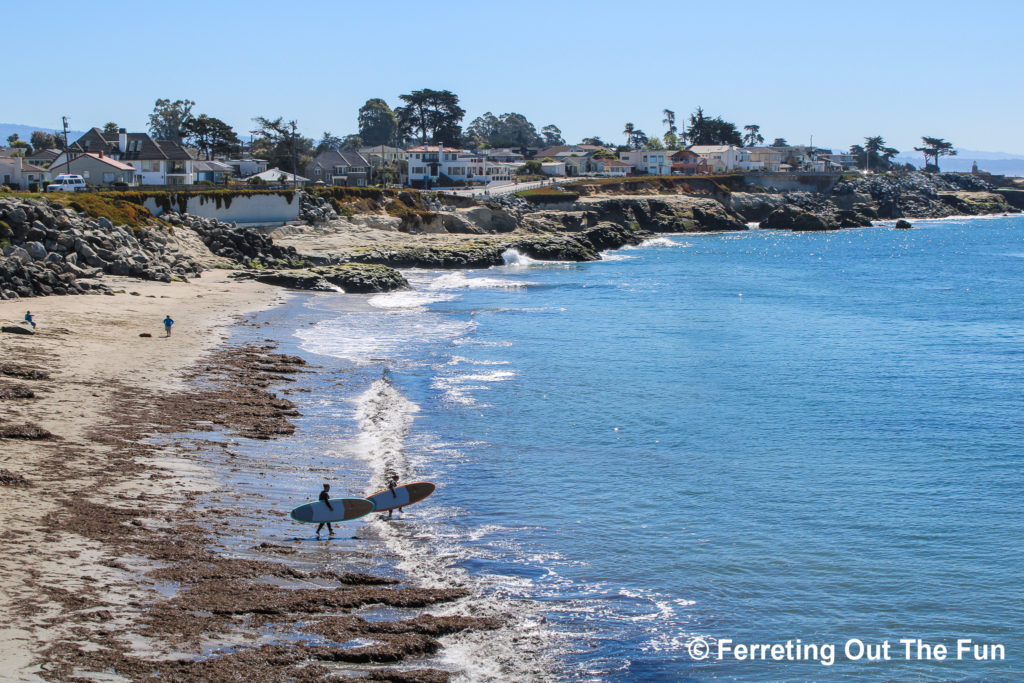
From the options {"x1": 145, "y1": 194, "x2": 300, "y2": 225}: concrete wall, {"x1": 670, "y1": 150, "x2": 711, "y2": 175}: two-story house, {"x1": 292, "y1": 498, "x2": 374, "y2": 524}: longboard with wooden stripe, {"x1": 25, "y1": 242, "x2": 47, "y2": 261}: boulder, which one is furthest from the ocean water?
{"x1": 670, "y1": 150, "x2": 711, "y2": 175}: two-story house

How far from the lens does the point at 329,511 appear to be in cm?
1705

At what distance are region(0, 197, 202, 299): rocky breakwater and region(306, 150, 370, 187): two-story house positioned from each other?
2453 inches

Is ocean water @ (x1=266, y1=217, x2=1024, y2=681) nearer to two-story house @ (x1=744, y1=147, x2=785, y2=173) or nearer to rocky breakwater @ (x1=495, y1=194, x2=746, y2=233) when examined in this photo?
rocky breakwater @ (x1=495, y1=194, x2=746, y2=233)

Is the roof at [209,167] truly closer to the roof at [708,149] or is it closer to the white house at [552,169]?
the white house at [552,169]

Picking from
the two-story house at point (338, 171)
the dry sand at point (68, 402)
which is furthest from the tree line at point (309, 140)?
the dry sand at point (68, 402)

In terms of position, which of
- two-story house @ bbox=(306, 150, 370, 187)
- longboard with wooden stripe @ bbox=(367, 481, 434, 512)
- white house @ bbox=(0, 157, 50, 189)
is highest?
two-story house @ bbox=(306, 150, 370, 187)

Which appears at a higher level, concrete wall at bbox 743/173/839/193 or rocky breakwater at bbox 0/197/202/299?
concrete wall at bbox 743/173/839/193

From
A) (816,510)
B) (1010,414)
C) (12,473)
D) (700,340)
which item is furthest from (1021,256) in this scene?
(12,473)

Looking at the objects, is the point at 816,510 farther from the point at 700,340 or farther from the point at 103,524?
the point at 700,340

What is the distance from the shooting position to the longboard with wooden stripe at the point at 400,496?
60.3 ft

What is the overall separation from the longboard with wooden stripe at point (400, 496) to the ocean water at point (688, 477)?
1.10 feet

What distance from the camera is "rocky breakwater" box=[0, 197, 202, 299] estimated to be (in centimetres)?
3653

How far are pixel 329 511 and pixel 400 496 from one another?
77.7 inches

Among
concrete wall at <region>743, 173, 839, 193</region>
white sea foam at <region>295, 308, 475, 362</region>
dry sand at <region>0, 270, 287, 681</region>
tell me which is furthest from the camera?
concrete wall at <region>743, 173, 839, 193</region>
